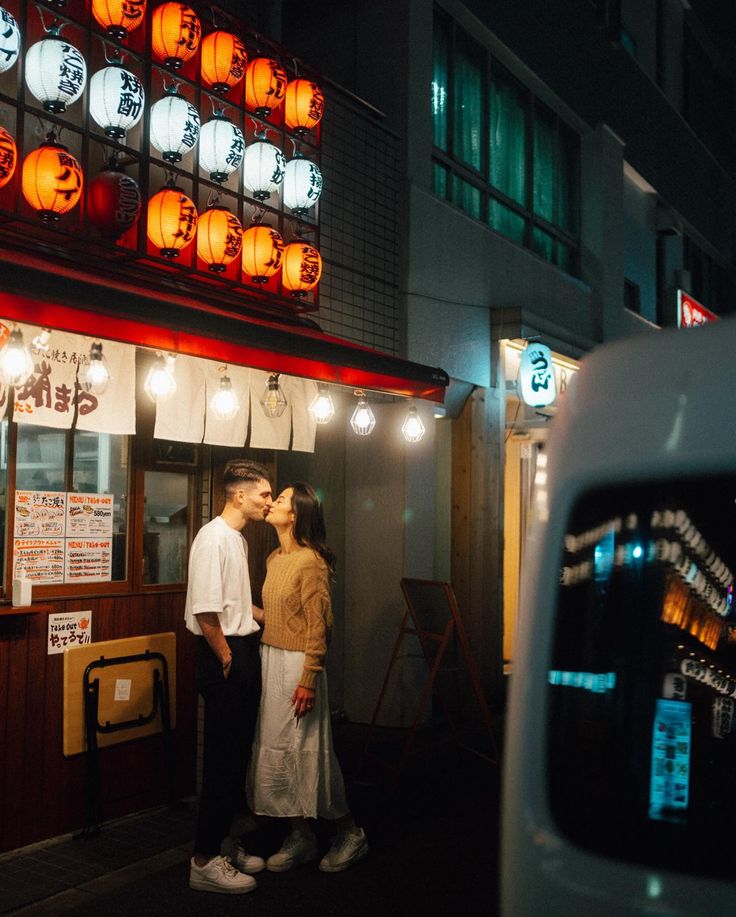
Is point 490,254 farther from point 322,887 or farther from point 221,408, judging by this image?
point 322,887

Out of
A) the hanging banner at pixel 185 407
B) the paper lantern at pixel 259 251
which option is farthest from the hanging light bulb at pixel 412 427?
the hanging banner at pixel 185 407

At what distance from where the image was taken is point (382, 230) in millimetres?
10367

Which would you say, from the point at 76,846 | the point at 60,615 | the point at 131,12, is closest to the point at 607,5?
the point at 131,12

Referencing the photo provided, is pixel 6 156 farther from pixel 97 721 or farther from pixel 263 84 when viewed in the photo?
pixel 97 721

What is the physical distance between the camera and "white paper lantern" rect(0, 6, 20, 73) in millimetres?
5938

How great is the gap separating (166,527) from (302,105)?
167 inches

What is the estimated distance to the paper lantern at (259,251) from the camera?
26.9 ft

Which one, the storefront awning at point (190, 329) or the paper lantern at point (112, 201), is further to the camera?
the paper lantern at point (112, 201)

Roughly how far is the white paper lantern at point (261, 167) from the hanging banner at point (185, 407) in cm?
206

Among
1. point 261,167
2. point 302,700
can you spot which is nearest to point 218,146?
point 261,167

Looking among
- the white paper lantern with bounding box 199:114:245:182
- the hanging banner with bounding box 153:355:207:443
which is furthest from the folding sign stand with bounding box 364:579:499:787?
the white paper lantern with bounding box 199:114:245:182

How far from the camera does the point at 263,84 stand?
334 inches

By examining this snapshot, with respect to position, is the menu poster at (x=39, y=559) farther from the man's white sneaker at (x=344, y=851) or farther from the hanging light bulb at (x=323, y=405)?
the man's white sneaker at (x=344, y=851)

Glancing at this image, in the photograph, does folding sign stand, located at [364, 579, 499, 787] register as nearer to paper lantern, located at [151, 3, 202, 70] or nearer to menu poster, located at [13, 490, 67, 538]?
menu poster, located at [13, 490, 67, 538]
